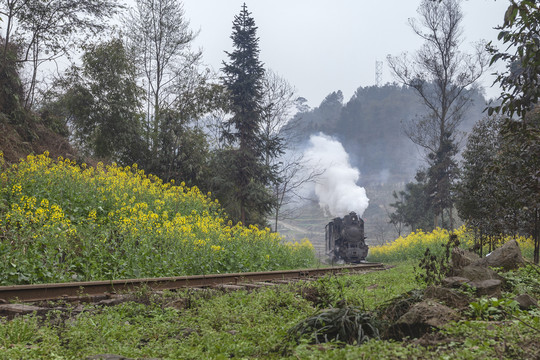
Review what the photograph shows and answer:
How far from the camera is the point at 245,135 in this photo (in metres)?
23.2

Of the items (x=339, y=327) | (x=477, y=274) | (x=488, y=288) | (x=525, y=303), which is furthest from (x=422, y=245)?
(x=339, y=327)

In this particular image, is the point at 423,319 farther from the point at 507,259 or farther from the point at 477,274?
the point at 507,259

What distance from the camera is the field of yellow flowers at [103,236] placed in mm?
7645

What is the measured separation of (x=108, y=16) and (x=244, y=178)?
9.80m

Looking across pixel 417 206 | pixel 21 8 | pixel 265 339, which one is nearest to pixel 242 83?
pixel 21 8

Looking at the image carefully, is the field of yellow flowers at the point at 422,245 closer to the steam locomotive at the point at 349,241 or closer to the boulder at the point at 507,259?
the steam locomotive at the point at 349,241

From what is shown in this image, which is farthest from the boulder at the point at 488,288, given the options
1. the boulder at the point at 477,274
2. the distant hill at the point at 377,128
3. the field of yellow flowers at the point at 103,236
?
the distant hill at the point at 377,128

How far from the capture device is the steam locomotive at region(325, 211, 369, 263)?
26.6 metres

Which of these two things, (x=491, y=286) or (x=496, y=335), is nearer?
(x=496, y=335)

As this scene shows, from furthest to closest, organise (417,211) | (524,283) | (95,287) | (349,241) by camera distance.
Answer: (417,211) → (349,241) → (95,287) → (524,283)

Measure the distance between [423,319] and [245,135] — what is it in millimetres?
20114

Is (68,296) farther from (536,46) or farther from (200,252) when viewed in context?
(536,46)

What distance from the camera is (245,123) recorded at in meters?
23.1

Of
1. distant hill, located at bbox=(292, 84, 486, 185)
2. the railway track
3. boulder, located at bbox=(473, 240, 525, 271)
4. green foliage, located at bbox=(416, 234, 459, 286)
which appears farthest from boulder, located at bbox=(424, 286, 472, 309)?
distant hill, located at bbox=(292, 84, 486, 185)
